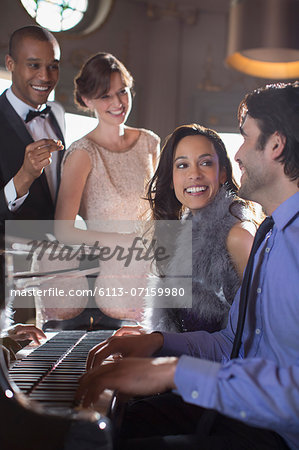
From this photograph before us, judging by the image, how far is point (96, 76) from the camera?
143 cm

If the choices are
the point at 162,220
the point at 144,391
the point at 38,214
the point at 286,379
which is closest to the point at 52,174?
the point at 38,214

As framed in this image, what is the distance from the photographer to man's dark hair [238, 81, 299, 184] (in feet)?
3.34

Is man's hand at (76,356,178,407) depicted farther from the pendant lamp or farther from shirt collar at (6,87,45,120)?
shirt collar at (6,87,45,120)

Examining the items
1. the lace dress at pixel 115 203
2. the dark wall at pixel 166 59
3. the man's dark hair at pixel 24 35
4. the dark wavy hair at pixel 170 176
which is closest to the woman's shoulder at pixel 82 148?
the lace dress at pixel 115 203

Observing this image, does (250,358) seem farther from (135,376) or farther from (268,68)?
(268,68)

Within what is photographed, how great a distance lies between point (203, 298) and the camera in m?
1.32

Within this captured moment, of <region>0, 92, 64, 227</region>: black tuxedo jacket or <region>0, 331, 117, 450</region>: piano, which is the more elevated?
<region>0, 92, 64, 227</region>: black tuxedo jacket

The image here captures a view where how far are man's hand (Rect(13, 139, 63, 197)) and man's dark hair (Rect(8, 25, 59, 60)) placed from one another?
28 cm

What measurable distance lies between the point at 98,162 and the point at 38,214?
0.25 meters

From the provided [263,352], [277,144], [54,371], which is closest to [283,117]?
[277,144]

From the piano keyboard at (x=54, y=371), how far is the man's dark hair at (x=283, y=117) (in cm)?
63

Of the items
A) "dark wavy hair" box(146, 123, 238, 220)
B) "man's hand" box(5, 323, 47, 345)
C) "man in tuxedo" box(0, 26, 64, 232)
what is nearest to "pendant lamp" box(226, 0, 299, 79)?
"dark wavy hair" box(146, 123, 238, 220)

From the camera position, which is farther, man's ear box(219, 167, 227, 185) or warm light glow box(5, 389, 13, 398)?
man's ear box(219, 167, 227, 185)

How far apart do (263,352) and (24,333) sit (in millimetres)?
597
